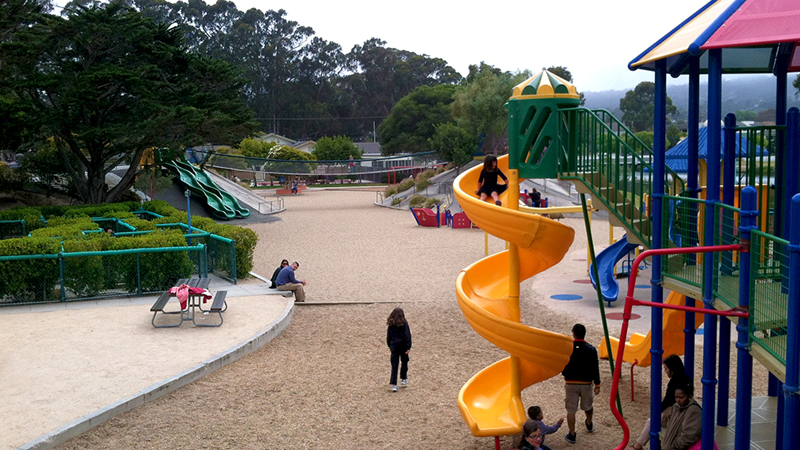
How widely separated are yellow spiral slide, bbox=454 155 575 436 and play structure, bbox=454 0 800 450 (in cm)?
2

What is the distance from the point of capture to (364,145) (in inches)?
4107

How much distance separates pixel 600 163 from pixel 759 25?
2.22 meters

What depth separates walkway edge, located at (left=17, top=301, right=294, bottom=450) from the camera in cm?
765

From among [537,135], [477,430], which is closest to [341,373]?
[477,430]

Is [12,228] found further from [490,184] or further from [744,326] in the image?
[744,326]

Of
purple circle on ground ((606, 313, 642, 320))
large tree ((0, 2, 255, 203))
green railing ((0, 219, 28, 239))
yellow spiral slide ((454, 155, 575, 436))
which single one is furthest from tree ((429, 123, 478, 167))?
yellow spiral slide ((454, 155, 575, 436))

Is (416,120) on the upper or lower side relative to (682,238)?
upper

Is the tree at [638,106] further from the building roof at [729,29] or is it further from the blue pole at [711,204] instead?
the blue pole at [711,204]

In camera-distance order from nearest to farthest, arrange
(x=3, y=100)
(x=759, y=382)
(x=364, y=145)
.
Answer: (x=759, y=382), (x=3, y=100), (x=364, y=145)

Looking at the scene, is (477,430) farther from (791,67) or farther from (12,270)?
(12,270)

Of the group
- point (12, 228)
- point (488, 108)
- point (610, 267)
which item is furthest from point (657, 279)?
point (488, 108)

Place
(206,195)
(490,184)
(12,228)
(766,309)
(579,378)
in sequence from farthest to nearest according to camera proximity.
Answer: (206,195) < (12,228) < (490,184) < (579,378) < (766,309)

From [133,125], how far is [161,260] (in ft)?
45.5

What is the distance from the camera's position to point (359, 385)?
32.0 ft
